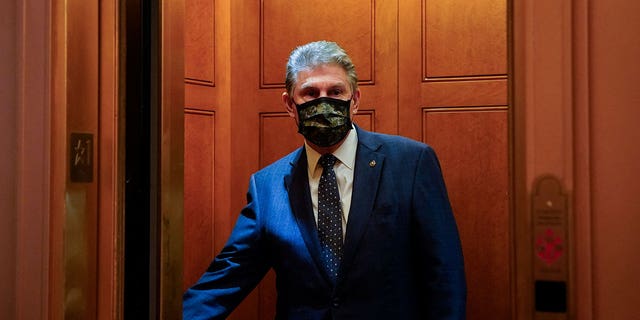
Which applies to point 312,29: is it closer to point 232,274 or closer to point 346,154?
point 346,154

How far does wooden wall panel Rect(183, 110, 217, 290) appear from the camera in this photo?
2223 mm

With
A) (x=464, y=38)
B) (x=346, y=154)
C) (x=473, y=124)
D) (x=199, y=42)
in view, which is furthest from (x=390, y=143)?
(x=199, y=42)

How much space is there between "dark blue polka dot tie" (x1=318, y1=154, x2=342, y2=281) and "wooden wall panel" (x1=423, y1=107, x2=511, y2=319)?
61cm

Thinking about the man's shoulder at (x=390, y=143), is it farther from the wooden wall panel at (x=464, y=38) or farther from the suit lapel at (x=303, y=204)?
the wooden wall panel at (x=464, y=38)

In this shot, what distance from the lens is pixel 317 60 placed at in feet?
5.90

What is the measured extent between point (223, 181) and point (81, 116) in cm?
113

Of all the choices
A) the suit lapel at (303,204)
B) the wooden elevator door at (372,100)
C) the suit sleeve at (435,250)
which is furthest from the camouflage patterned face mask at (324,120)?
the wooden elevator door at (372,100)

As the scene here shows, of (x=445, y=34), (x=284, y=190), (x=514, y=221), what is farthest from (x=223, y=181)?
(x=514, y=221)

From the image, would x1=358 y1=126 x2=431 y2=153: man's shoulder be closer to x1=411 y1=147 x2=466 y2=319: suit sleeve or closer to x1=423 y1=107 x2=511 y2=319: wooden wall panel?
x1=411 y1=147 x2=466 y2=319: suit sleeve

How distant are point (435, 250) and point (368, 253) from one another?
7.2 inches

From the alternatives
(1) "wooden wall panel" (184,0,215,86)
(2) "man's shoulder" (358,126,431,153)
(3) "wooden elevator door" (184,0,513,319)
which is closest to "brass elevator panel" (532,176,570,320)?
(2) "man's shoulder" (358,126,431,153)

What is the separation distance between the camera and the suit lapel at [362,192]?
1670 mm

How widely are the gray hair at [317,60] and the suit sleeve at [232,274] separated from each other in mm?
366

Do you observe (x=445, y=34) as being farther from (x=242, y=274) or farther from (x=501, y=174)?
(x=242, y=274)
